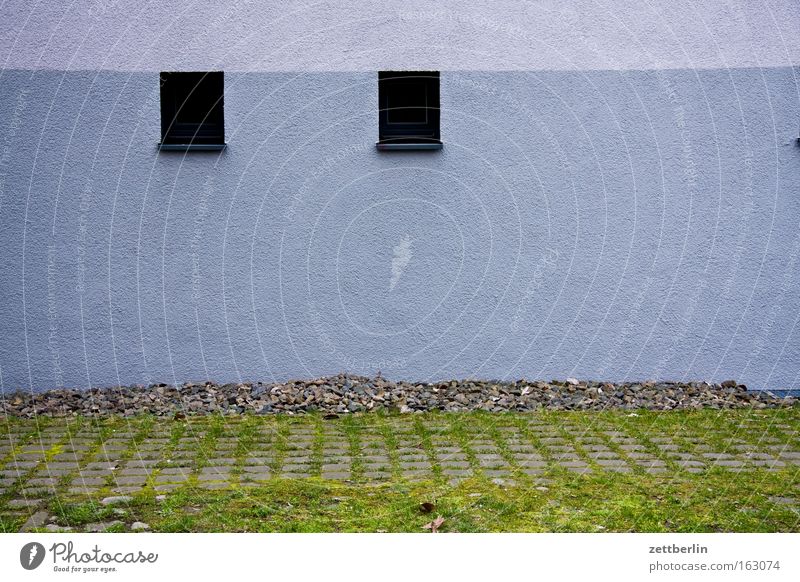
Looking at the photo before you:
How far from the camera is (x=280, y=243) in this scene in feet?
30.0

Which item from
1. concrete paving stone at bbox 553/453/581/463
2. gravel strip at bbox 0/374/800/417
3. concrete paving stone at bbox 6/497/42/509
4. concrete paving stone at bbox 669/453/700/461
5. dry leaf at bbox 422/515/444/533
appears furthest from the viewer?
gravel strip at bbox 0/374/800/417

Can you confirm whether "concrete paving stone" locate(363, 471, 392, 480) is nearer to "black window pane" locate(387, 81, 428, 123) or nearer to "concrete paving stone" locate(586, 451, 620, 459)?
"concrete paving stone" locate(586, 451, 620, 459)

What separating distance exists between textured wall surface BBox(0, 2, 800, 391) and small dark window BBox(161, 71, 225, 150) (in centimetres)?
18

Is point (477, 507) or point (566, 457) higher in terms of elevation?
point (477, 507)

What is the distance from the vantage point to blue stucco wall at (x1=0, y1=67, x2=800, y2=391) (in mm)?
9055

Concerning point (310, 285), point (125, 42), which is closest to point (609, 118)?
point (310, 285)

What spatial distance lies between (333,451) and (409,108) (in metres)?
3.93

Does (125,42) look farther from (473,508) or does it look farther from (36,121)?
(473,508)

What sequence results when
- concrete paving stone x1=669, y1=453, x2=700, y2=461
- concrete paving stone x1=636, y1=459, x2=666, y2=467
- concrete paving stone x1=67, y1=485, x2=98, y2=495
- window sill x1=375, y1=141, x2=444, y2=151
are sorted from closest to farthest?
concrete paving stone x1=67, y1=485, x2=98, y2=495 < concrete paving stone x1=636, y1=459, x2=666, y2=467 < concrete paving stone x1=669, y1=453, x2=700, y2=461 < window sill x1=375, y1=141, x2=444, y2=151

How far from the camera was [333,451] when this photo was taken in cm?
686

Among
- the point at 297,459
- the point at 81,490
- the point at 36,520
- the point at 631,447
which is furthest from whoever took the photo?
the point at 631,447

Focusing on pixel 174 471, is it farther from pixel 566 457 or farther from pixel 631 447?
pixel 631 447

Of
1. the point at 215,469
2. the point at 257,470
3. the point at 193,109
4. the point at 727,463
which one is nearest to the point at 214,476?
the point at 215,469

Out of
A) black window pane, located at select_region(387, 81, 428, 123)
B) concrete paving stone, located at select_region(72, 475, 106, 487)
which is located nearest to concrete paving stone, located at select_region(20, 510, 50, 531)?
concrete paving stone, located at select_region(72, 475, 106, 487)
